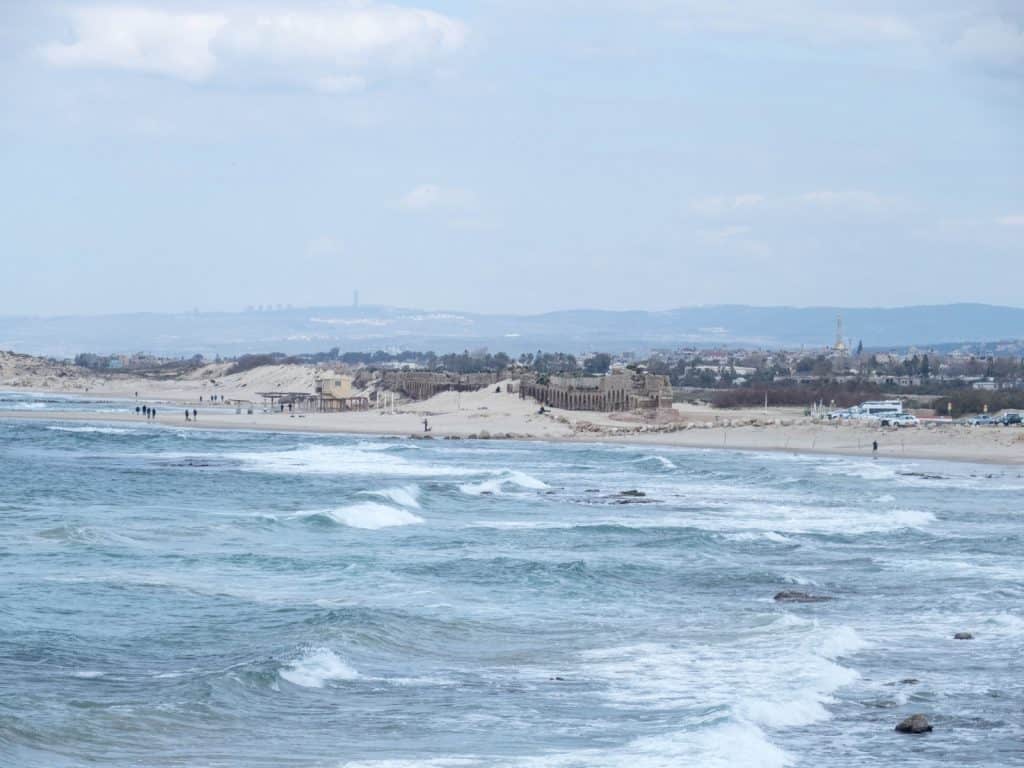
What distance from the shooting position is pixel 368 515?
34.2 meters

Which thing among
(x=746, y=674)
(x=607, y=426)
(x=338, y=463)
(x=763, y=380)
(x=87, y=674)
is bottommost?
(x=338, y=463)

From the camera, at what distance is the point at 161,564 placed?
25656 mm

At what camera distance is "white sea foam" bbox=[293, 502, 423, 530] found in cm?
3344

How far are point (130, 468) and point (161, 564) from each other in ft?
70.6

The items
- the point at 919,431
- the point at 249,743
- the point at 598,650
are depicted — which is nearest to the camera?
the point at 249,743

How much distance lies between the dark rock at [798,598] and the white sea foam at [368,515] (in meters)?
11.6

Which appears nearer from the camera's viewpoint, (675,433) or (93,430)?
(93,430)

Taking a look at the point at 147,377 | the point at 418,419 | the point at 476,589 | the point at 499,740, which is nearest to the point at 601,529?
the point at 476,589

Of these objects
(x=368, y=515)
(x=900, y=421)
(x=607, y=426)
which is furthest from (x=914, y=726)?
(x=607, y=426)

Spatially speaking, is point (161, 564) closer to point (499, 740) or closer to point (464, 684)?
point (464, 684)

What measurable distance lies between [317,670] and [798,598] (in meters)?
8.44

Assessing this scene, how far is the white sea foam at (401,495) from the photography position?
3738cm

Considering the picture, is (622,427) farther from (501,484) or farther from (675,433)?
(501,484)

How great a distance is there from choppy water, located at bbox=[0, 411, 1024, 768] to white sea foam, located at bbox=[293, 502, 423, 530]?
5.2 inches
